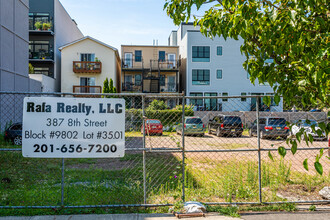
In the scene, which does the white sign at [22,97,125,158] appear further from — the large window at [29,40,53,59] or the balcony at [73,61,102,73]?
the large window at [29,40,53,59]

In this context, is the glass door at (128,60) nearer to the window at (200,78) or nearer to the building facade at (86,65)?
the building facade at (86,65)

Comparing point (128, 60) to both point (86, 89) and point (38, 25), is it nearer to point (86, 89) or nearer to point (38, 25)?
point (86, 89)

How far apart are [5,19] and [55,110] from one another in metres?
16.7

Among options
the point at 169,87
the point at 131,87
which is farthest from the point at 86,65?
the point at 169,87

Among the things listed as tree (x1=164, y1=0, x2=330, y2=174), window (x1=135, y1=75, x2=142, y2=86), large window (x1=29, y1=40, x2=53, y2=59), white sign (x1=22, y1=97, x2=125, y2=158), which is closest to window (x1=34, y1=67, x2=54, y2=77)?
large window (x1=29, y1=40, x2=53, y2=59)

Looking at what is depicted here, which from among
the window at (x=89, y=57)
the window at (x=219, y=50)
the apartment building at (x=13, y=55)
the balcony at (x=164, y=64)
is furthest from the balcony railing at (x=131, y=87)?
the apartment building at (x=13, y=55)

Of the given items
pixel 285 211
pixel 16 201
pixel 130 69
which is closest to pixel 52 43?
pixel 130 69

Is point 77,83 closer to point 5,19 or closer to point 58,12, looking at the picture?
point 58,12

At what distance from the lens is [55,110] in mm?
5285

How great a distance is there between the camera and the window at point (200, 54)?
118ft

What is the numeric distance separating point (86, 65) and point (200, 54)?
14.5 m

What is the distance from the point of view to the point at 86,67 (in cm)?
3253

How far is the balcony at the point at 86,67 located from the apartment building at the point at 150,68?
4540 mm

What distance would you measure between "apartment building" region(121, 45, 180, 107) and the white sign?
31212 millimetres
